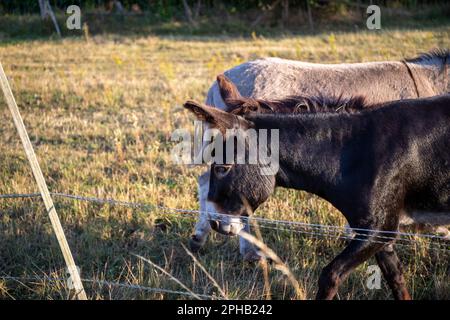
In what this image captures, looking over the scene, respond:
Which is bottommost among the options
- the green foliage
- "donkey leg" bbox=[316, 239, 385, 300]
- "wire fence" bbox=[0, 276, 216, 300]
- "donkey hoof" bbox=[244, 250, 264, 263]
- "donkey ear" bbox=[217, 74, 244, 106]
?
"donkey hoof" bbox=[244, 250, 264, 263]

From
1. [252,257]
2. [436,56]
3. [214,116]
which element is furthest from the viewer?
[436,56]

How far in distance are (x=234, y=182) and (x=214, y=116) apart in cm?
50

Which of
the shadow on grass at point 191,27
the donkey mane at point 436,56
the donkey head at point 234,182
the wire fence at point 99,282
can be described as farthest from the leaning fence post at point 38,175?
the shadow on grass at point 191,27

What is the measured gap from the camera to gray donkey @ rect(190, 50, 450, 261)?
572 cm

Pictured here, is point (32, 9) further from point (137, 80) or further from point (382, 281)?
point (382, 281)

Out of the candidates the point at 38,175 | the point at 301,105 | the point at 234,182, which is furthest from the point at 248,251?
the point at 38,175

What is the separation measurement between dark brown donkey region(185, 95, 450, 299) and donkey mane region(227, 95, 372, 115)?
13 cm

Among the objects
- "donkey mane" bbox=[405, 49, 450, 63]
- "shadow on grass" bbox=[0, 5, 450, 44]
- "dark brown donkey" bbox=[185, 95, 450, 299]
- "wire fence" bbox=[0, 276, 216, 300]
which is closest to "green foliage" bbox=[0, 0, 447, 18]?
"shadow on grass" bbox=[0, 5, 450, 44]

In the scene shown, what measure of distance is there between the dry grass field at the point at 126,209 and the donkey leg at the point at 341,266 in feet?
1.26

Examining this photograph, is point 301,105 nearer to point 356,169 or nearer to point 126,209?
point 356,169

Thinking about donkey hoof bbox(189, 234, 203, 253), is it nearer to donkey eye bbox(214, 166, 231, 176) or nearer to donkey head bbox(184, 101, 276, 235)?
donkey head bbox(184, 101, 276, 235)

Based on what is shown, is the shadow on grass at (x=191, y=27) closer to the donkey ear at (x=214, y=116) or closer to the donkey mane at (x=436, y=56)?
the donkey mane at (x=436, y=56)

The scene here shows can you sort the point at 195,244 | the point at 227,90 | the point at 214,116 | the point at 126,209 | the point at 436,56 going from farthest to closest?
1. the point at 436,56
2. the point at 126,209
3. the point at 195,244
4. the point at 227,90
5. the point at 214,116

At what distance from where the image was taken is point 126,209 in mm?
5793
